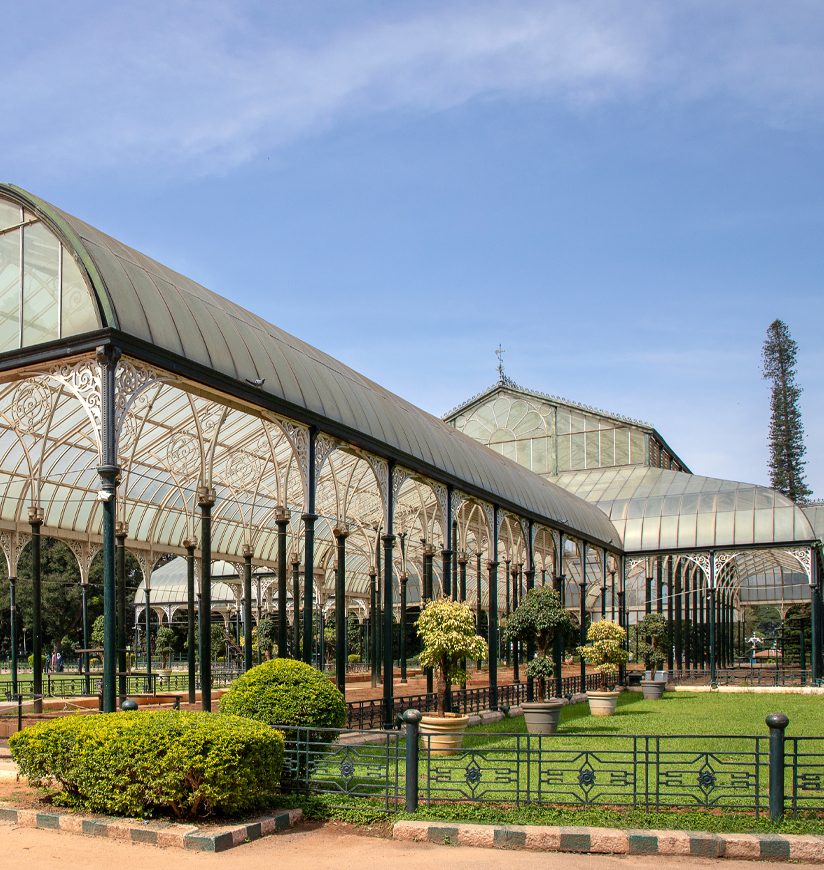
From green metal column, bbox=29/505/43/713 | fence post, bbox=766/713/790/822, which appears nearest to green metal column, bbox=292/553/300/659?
green metal column, bbox=29/505/43/713

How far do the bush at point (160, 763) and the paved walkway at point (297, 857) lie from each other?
56 centimetres

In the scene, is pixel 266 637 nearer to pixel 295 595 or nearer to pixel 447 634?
pixel 295 595

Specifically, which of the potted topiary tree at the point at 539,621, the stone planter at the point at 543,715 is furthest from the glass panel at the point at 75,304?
the potted topiary tree at the point at 539,621

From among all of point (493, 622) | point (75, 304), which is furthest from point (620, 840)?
point (493, 622)

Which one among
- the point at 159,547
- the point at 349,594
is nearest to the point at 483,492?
the point at 159,547

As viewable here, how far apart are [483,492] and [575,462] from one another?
104 ft

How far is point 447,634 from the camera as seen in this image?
17.8 metres

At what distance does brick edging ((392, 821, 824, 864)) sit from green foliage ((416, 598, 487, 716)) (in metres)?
7.30

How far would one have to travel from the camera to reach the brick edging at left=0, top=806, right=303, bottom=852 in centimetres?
977

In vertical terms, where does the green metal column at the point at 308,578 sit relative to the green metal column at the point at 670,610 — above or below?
above

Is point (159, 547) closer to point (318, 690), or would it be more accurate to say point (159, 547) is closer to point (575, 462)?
point (318, 690)

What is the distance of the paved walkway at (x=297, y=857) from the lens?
9.14m

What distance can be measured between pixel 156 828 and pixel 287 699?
9.61ft

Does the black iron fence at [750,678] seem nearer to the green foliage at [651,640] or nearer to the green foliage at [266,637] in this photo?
the green foliage at [651,640]
